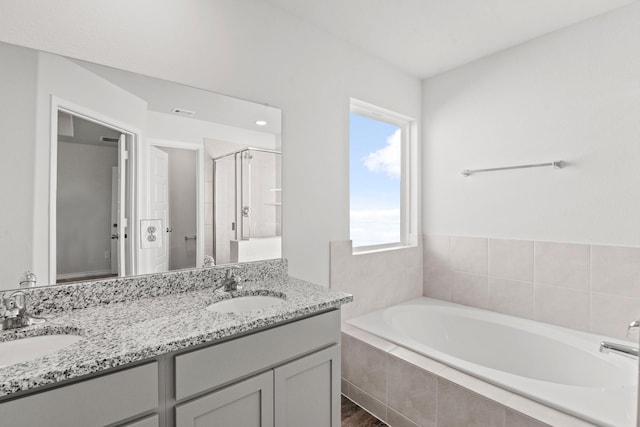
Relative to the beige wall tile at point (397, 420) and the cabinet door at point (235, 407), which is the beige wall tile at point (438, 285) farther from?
the cabinet door at point (235, 407)

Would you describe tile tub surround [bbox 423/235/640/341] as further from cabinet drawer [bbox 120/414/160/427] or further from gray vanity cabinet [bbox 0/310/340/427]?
cabinet drawer [bbox 120/414/160/427]

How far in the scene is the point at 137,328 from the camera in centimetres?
102

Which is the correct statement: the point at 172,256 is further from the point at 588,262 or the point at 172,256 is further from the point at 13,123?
the point at 588,262

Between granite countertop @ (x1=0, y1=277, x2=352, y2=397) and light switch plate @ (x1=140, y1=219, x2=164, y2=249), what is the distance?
0.25 meters

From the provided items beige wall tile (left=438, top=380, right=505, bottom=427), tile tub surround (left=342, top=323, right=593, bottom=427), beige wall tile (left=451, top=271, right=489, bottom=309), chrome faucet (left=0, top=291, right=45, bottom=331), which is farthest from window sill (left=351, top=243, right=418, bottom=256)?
chrome faucet (left=0, top=291, right=45, bottom=331)

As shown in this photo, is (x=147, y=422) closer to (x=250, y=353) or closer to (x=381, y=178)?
(x=250, y=353)

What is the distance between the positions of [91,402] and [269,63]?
5.76 feet

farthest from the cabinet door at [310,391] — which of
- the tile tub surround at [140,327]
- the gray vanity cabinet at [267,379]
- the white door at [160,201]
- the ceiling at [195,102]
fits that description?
the ceiling at [195,102]

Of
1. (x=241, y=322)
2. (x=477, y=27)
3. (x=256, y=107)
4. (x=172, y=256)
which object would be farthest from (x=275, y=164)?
(x=477, y=27)

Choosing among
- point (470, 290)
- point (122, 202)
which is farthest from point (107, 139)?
point (470, 290)

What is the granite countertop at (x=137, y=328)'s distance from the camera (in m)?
0.77

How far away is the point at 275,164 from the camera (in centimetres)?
191

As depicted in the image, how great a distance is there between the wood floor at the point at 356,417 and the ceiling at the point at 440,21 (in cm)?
248

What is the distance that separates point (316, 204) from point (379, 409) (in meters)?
1.31
